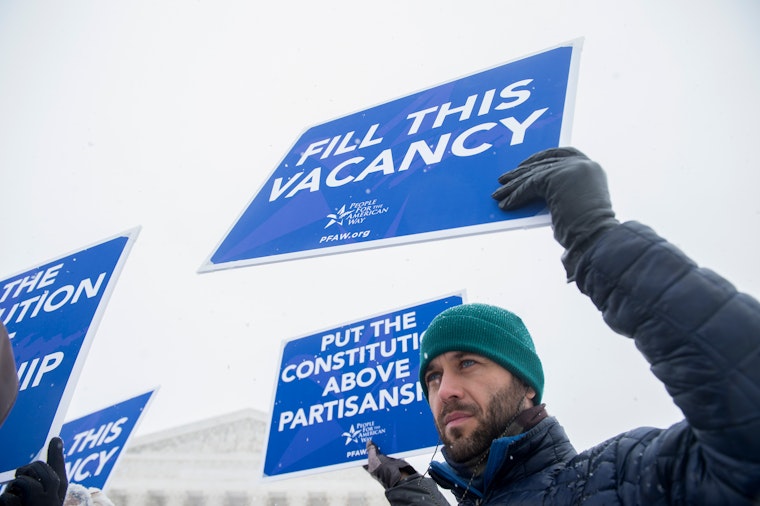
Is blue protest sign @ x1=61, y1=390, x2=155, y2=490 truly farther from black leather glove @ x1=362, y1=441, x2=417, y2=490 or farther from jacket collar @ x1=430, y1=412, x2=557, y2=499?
jacket collar @ x1=430, y1=412, x2=557, y2=499

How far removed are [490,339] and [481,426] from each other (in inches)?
13.8

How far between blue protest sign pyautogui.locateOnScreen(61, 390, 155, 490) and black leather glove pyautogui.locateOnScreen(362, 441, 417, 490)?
2248 mm

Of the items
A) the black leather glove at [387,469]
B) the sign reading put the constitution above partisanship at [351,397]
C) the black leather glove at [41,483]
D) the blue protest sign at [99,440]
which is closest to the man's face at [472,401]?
the black leather glove at [387,469]

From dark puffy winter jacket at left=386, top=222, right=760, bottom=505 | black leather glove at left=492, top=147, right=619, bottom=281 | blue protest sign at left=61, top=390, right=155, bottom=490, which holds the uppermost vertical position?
blue protest sign at left=61, top=390, right=155, bottom=490

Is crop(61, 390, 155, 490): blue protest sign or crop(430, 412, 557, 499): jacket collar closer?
crop(430, 412, 557, 499): jacket collar

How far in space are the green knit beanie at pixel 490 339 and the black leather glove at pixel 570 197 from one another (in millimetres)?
651

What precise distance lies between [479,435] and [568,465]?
33 centimetres

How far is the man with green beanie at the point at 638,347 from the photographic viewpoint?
2.78 ft

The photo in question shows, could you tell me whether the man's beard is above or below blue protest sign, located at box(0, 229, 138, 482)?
below

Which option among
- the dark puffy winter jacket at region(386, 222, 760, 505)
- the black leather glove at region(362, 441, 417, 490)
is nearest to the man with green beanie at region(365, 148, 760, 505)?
the dark puffy winter jacket at region(386, 222, 760, 505)

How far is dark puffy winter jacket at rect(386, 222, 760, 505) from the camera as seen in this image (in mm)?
830

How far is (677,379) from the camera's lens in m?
0.91

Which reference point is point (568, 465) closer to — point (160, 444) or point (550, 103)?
point (550, 103)

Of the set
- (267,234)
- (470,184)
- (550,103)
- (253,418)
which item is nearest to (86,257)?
(267,234)
